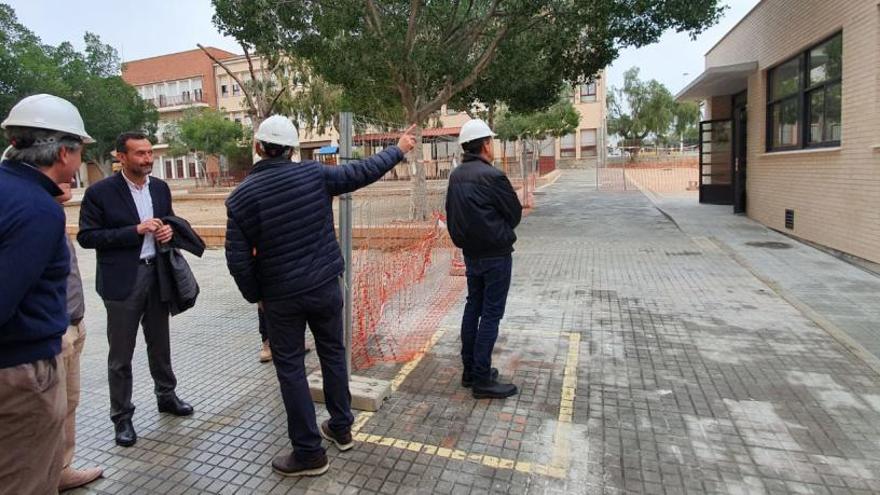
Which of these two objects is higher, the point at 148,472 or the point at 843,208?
the point at 843,208

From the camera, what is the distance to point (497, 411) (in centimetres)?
378

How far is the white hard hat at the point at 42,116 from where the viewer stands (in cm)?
221

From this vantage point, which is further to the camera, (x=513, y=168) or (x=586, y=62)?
(x=513, y=168)

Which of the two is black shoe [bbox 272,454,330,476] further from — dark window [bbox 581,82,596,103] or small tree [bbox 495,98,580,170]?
dark window [bbox 581,82,596,103]

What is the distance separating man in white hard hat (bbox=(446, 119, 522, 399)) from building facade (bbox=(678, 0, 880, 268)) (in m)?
6.23

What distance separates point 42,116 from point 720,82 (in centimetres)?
1496

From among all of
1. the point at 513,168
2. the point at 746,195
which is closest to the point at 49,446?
the point at 746,195

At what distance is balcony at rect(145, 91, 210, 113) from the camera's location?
165 ft

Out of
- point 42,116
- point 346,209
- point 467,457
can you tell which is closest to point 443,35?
point 346,209

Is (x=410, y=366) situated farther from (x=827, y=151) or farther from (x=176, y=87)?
(x=176, y=87)

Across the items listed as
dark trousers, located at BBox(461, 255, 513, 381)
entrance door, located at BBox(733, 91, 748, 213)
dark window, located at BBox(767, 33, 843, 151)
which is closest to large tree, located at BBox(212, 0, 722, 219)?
dark window, located at BBox(767, 33, 843, 151)

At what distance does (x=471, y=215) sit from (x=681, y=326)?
2.83 m

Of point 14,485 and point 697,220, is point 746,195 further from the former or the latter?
point 14,485

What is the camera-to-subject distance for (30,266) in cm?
191
